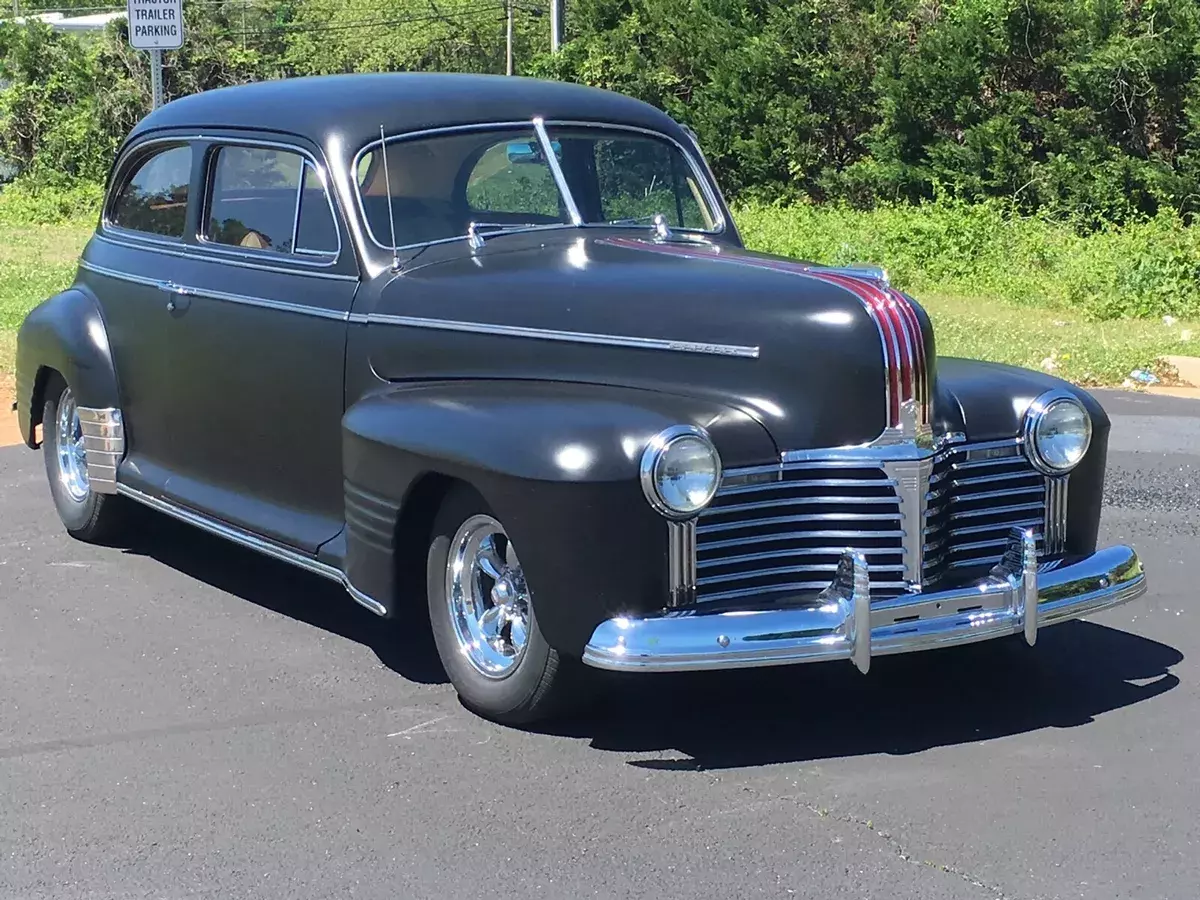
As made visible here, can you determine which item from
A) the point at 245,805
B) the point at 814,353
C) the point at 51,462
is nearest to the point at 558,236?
the point at 814,353

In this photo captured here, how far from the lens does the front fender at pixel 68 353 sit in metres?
6.46

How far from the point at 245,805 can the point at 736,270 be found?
2.08m

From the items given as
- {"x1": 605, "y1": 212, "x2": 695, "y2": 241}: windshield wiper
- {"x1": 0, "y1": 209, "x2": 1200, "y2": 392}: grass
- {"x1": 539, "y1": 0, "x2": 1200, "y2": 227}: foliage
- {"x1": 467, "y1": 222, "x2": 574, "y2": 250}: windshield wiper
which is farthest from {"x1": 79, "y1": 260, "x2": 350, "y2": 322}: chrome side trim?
{"x1": 539, "y1": 0, "x2": 1200, "y2": 227}: foliage

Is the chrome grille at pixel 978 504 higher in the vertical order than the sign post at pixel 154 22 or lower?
lower

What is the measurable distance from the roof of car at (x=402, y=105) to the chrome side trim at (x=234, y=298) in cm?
58

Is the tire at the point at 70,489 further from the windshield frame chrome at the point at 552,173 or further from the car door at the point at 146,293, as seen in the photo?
the windshield frame chrome at the point at 552,173

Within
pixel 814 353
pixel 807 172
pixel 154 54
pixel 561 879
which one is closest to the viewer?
pixel 561 879

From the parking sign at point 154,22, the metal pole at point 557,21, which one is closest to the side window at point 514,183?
the parking sign at point 154,22

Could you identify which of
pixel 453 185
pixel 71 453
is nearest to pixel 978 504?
pixel 453 185

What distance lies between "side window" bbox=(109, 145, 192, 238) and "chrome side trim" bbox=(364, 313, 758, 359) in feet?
4.95

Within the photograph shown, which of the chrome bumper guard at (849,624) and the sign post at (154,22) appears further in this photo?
the sign post at (154,22)

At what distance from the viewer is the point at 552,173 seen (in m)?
5.63

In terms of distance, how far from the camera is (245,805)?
4.16 m

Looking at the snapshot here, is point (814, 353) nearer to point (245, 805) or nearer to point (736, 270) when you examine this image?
point (736, 270)
